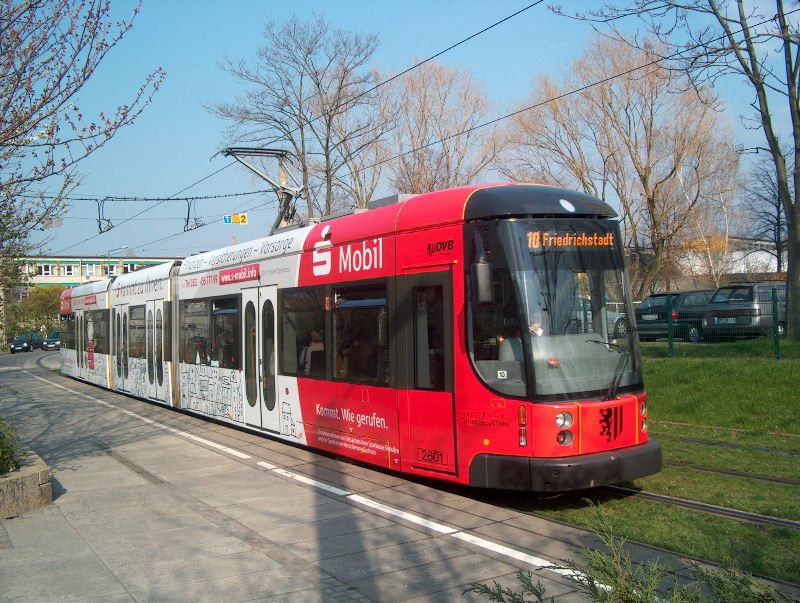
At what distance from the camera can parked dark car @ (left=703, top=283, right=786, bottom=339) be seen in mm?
16469

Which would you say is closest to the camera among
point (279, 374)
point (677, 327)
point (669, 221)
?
point (279, 374)

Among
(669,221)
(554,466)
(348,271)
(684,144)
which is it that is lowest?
(554,466)

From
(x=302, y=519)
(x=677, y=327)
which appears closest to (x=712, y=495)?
(x=302, y=519)

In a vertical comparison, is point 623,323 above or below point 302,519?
above

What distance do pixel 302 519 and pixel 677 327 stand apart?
1348cm

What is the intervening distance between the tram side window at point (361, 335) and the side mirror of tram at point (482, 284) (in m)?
1.78

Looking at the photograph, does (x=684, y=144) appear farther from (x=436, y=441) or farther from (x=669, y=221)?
(x=436, y=441)

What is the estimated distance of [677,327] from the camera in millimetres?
18266

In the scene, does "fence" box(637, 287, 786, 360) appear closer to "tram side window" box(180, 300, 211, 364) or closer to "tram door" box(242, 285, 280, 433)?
"tram door" box(242, 285, 280, 433)

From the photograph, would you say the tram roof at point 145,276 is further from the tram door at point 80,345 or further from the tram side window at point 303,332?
the tram side window at point 303,332

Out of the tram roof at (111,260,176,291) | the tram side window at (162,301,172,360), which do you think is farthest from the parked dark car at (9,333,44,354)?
the tram side window at (162,301,172,360)

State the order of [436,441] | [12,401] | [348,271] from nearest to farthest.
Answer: [436,441], [348,271], [12,401]

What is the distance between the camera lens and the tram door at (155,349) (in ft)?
55.8

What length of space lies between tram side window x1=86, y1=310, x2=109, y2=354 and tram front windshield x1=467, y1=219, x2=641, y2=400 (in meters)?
17.3
